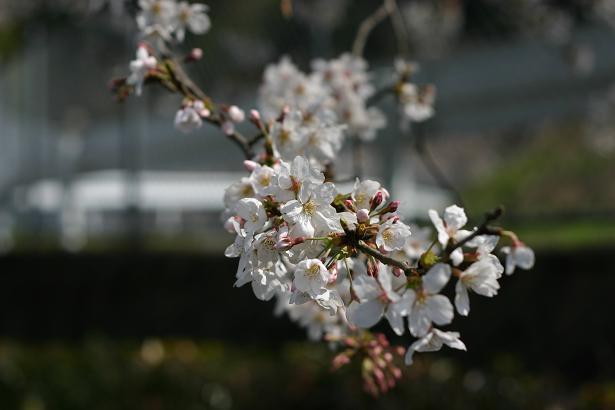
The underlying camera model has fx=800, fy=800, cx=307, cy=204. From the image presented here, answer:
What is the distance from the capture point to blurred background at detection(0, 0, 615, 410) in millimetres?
4695

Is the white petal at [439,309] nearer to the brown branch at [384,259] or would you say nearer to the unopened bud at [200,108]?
the brown branch at [384,259]

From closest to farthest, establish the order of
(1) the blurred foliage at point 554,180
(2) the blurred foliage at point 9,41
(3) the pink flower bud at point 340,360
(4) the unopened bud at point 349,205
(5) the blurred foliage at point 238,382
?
(4) the unopened bud at point 349,205, (3) the pink flower bud at point 340,360, (5) the blurred foliage at point 238,382, (1) the blurred foliage at point 554,180, (2) the blurred foliage at point 9,41

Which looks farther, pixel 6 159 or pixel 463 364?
pixel 6 159

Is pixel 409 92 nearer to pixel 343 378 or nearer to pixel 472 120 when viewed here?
pixel 343 378

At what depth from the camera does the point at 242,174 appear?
35.0 ft

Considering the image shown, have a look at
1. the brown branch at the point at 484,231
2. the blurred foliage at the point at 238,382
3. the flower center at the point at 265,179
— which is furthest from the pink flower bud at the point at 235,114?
the blurred foliage at the point at 238,382

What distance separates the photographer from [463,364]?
529cm

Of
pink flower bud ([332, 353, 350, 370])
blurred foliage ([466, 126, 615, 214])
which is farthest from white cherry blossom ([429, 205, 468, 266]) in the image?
blurred foliage ([466, 126, 615, 214])

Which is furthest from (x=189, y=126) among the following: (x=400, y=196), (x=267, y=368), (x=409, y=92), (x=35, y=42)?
(x=35, y=42)

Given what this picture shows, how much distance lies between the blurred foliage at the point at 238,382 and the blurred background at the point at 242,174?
13 millimetres

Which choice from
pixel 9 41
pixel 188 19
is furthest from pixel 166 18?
pixel 9 41

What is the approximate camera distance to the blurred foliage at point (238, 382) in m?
4.15

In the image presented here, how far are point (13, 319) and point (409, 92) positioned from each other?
6091 mm

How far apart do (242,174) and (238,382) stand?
625cm
